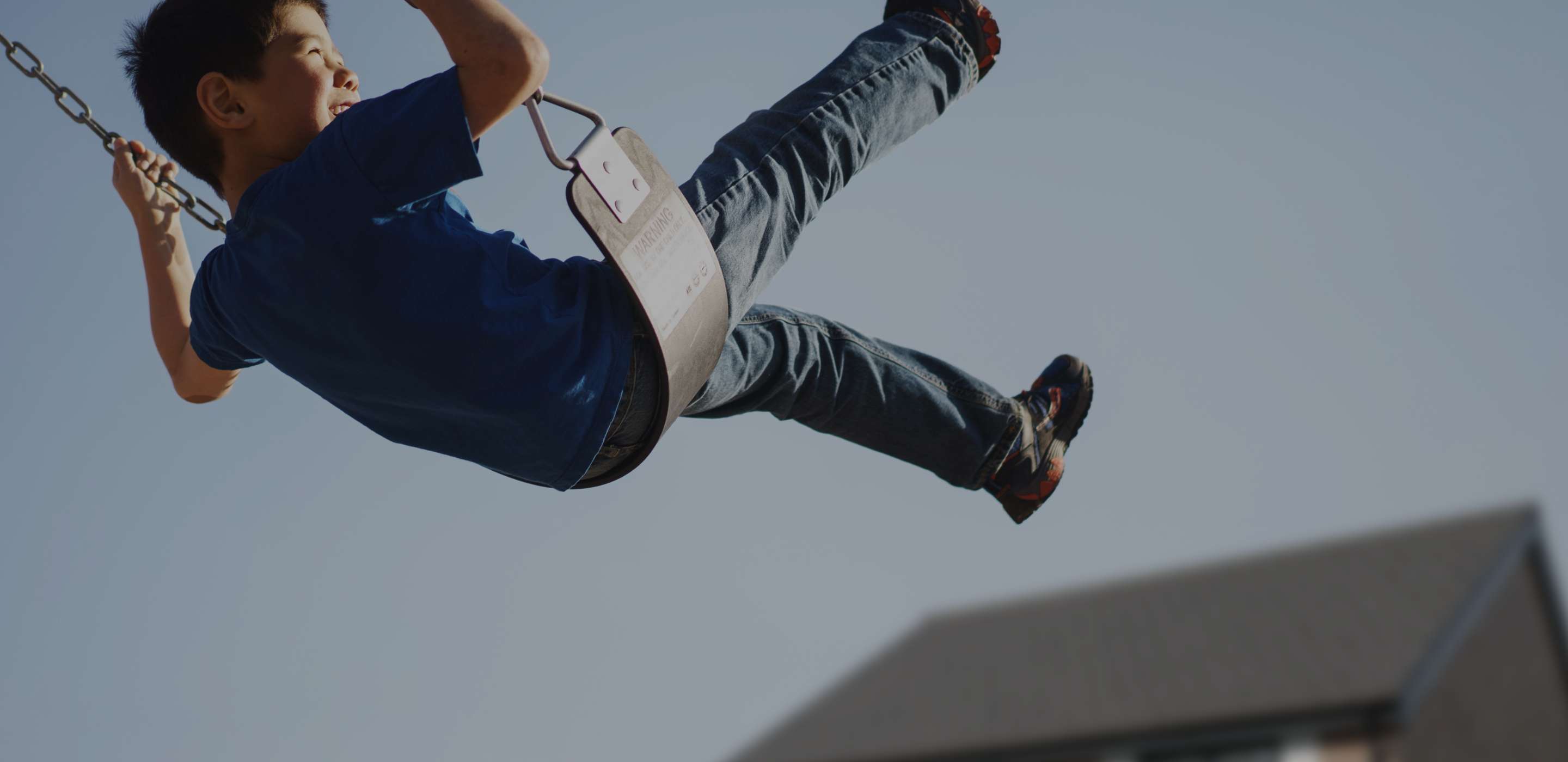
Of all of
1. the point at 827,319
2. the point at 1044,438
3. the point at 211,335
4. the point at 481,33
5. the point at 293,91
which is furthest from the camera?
the point at 1044,438

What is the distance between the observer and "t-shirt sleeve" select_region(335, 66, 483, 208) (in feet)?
7.18

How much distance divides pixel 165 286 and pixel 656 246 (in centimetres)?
117

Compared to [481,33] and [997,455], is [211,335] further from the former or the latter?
[997,455]

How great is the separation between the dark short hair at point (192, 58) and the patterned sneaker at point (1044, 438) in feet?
5.15

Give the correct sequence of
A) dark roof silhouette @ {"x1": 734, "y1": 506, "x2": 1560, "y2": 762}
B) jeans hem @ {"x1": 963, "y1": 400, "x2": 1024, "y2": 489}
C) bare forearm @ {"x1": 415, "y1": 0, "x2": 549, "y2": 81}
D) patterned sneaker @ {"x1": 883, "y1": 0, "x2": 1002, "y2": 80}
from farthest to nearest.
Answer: dark roof silhouette @ {"x1": 734, "y1": 506, "x2": 1560, "y2": 762} < jeans hem @ {"x1": 963, "y1": 400, "x2": 1024, "y2": 489} < patterned sneaker @ {"x1": 883, "y1": 0, "x2": 1002, "y2": 80} < bare forearm @ {"x1": 415, "y1": 0, "x2": 549, "y2": 81}

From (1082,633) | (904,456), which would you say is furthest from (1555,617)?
(904,456)

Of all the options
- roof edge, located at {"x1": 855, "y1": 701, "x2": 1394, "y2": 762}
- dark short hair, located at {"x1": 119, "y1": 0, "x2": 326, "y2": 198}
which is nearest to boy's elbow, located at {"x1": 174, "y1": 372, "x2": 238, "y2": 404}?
dark short hair, located at {"x1": 119, "y1": 0, "x2": 326, "y2": 198}

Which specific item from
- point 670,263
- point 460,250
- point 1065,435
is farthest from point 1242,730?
point 460,250

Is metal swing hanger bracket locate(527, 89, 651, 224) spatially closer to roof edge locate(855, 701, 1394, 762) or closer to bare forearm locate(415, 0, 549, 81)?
bare forearm locate(415, 0, 549, 81)

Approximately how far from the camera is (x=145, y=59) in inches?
101

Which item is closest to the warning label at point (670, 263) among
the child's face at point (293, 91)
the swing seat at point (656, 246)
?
the swing seat at point (656, 246)

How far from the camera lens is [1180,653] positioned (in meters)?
14.6

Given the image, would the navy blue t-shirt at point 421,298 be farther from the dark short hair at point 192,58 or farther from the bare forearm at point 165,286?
the bare forearm at point 165,286

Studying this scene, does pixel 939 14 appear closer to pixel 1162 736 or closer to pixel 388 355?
pixel 388 355
